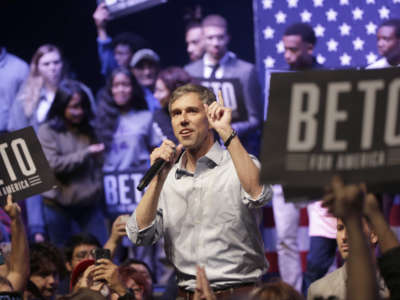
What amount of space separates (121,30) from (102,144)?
1.09 metres

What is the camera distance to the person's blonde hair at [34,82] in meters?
6.88

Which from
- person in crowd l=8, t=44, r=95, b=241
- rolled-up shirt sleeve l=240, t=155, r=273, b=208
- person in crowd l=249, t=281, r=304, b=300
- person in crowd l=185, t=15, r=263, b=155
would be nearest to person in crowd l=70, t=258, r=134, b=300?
rolled-up shirt sleeve l=240, t=155, r=273, b=208

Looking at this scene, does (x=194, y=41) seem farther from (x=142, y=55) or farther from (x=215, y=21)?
(x=142, y=55)

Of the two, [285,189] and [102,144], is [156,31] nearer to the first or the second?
[102,144]

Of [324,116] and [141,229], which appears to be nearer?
[324,116]

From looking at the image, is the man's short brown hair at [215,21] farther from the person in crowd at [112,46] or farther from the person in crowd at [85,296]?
the person in crowd at [85,296]

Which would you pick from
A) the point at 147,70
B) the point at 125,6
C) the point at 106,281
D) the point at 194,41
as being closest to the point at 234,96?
the point at 194,41

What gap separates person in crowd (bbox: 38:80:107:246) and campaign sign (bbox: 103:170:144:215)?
8 cm

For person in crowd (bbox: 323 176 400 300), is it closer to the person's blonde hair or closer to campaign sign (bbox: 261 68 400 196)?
campaign sign (bbox: 261 68 400 196)

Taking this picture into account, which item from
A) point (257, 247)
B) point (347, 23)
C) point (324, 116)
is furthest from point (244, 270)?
point (347, 23)

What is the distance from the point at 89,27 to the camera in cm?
680

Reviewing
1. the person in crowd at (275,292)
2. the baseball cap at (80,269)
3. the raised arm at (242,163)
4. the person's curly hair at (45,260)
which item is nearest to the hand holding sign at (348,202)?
the person in crowd at (275,292)

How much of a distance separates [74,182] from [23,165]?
3065 mm

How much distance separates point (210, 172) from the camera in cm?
309
